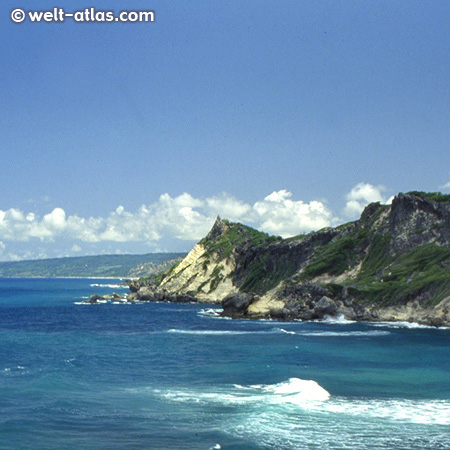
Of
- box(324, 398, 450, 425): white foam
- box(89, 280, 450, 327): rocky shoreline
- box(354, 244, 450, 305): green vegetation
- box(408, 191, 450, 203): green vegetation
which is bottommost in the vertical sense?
box(324, 398, 450, 425): white foam

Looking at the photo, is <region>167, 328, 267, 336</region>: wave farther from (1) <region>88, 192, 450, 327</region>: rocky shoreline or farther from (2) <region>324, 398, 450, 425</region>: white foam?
(2) <region>324, 398, 450, 425</region>: white foam

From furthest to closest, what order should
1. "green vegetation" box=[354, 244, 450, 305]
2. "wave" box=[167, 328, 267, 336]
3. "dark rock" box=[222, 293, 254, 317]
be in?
"dark rock" box=[222, 293, 254, 317] < "green vegetation" box=[354, 244, 450, 305] < "wave" box=[167, 328, 267, 336]

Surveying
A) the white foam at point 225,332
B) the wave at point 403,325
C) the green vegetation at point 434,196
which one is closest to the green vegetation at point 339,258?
the green vegetation at point 434,196

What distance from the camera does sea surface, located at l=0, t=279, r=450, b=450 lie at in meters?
33.8

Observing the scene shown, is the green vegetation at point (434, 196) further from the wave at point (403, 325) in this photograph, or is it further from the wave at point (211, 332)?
the wave at point (211, 332)

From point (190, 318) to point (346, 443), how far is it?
314 ft

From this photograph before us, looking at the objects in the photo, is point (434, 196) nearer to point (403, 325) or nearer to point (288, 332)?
point (403, 325)

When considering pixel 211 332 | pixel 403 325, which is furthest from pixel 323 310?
pixel 211 332

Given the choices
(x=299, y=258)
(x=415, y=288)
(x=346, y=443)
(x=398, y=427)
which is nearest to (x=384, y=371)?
(x=398, y=427)

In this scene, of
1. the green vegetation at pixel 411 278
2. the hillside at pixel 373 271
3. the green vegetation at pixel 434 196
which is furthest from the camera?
the green vegetation at pixel 434 196

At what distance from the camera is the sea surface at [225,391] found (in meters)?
33.8

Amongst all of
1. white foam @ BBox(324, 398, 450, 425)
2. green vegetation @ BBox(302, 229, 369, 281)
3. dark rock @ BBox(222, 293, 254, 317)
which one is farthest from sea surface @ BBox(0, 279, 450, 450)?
green vegetation @ BBox(302, 229, 369, 281)

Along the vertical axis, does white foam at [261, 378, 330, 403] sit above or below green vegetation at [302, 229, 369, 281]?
below

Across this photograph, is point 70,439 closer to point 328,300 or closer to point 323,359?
point 323,359
